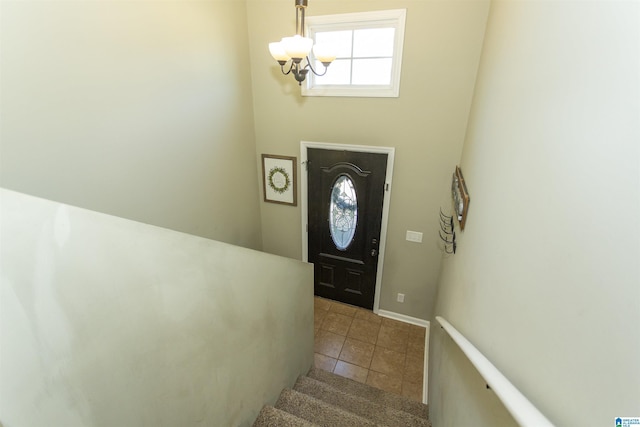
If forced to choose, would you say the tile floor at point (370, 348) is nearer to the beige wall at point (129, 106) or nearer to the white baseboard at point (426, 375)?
the white baseboard at point (426, 375)

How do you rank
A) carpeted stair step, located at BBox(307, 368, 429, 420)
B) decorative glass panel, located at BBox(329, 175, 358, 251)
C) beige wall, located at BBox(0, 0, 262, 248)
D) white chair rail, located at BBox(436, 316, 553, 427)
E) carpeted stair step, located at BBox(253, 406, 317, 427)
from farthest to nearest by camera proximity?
decorative glass panel, located at BBox(329, 175, 358, 251)
carpeted stair step, located at BBox(307, 368, 429, 420)
carpeted stair step, located at BBox(253, 406, 317, 427)
beige wall, located at BBox(0, 0, 262, 248)
white chair rail, located at BBox(436, 316, 553, 427)

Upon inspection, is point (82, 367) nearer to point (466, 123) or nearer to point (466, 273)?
point (466, 273)

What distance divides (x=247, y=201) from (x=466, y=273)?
255cm

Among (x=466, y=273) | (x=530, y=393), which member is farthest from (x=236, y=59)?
A: (x=530, y=393)

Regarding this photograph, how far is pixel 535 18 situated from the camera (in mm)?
1188

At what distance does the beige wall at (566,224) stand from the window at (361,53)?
149cm

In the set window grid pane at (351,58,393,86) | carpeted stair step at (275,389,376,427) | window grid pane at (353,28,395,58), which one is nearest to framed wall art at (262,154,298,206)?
window grid pane at (351,58,393,86)

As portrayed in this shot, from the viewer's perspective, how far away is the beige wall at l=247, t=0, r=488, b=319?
2650mm

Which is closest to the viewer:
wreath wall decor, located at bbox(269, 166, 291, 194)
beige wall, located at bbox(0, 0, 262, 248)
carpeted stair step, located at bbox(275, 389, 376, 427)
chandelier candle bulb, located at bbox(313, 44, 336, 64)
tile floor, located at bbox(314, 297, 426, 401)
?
beige wall, located at bbox(0, 0, 262, 248)

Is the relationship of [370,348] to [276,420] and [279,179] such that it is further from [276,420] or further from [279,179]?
[279,179]

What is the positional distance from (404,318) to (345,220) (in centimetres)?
146

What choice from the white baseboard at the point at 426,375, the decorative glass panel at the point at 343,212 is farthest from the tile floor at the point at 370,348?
the decorative glass panel at the point at 343,212

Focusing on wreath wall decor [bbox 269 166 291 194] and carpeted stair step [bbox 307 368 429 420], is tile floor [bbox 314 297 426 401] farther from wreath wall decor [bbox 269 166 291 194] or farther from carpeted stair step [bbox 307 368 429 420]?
wreath wall decor [bbox 269 166 291 194]

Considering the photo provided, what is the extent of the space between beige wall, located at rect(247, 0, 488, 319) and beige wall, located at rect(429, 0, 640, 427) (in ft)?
4.22
